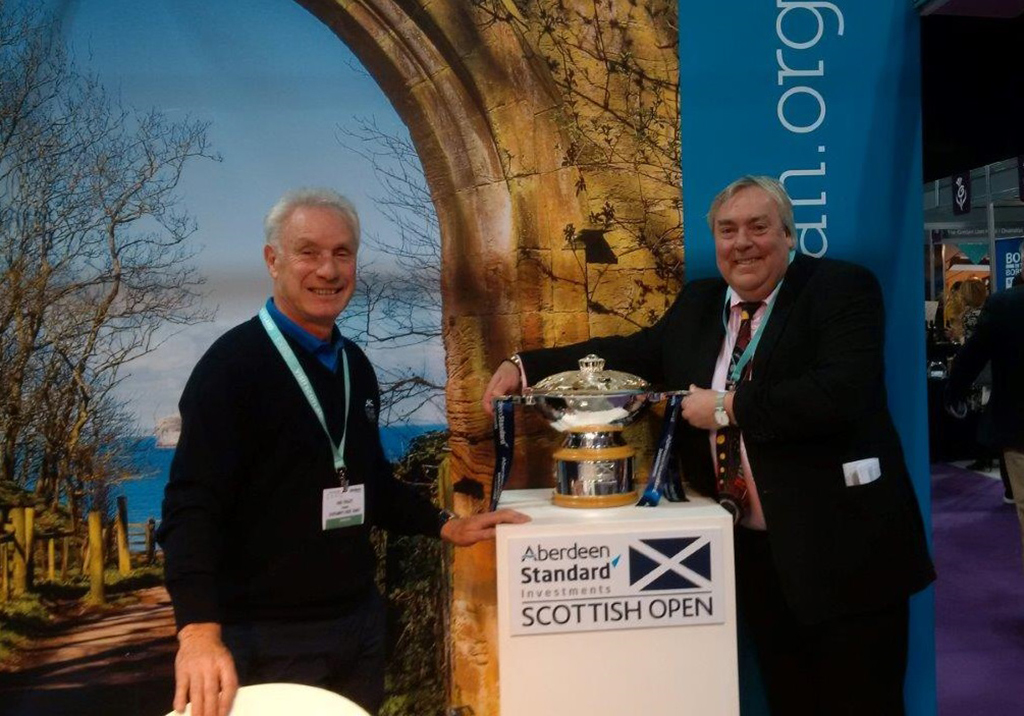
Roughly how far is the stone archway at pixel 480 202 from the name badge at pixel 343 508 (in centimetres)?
66

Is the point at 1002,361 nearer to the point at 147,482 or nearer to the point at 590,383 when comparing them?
the point at 590,383

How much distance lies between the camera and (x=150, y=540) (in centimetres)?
215

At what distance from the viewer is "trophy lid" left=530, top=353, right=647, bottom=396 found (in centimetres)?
161

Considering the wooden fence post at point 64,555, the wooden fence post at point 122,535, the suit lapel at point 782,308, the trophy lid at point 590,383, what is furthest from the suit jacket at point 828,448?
the wooden fence post at point 64,555

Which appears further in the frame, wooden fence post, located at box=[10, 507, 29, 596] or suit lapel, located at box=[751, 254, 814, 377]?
wooden fence post, located at box=[10, 507, 29, 596]

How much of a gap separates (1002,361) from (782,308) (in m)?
2.17

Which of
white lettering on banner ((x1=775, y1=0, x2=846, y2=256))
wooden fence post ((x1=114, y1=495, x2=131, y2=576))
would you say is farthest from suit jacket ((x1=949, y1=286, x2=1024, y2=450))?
wooden fence post ((x1=114, y1=495, x2=131, y2=576))

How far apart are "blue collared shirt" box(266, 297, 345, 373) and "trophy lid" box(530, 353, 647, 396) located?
1.43 ft

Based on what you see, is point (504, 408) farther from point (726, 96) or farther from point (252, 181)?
point (726, 96)

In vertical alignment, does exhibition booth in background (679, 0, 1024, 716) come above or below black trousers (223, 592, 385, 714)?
above

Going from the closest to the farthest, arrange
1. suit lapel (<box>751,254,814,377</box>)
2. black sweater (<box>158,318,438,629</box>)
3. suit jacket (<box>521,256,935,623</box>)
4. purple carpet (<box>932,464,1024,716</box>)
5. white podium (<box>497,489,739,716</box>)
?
black sweater (<box>158,318,438,629</box>)
white podium (<box>497,489,739,716</box>)
suit jacket (<box>521,256,935,623</box>)
suit lapel (<box>751,254,814,377</box>)
purple carpet (<box>932,464,1024,716</box>)

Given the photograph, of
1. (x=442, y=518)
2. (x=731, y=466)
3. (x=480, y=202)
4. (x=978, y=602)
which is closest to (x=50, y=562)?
(x=442, y=518)

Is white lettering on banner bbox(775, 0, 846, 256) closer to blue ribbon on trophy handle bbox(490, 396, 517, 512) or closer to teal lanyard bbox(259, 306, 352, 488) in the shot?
blue ribbon on trophy handle bbox(490, 396, 517, 512)

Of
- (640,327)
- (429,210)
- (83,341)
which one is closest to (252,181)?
(429,210)
